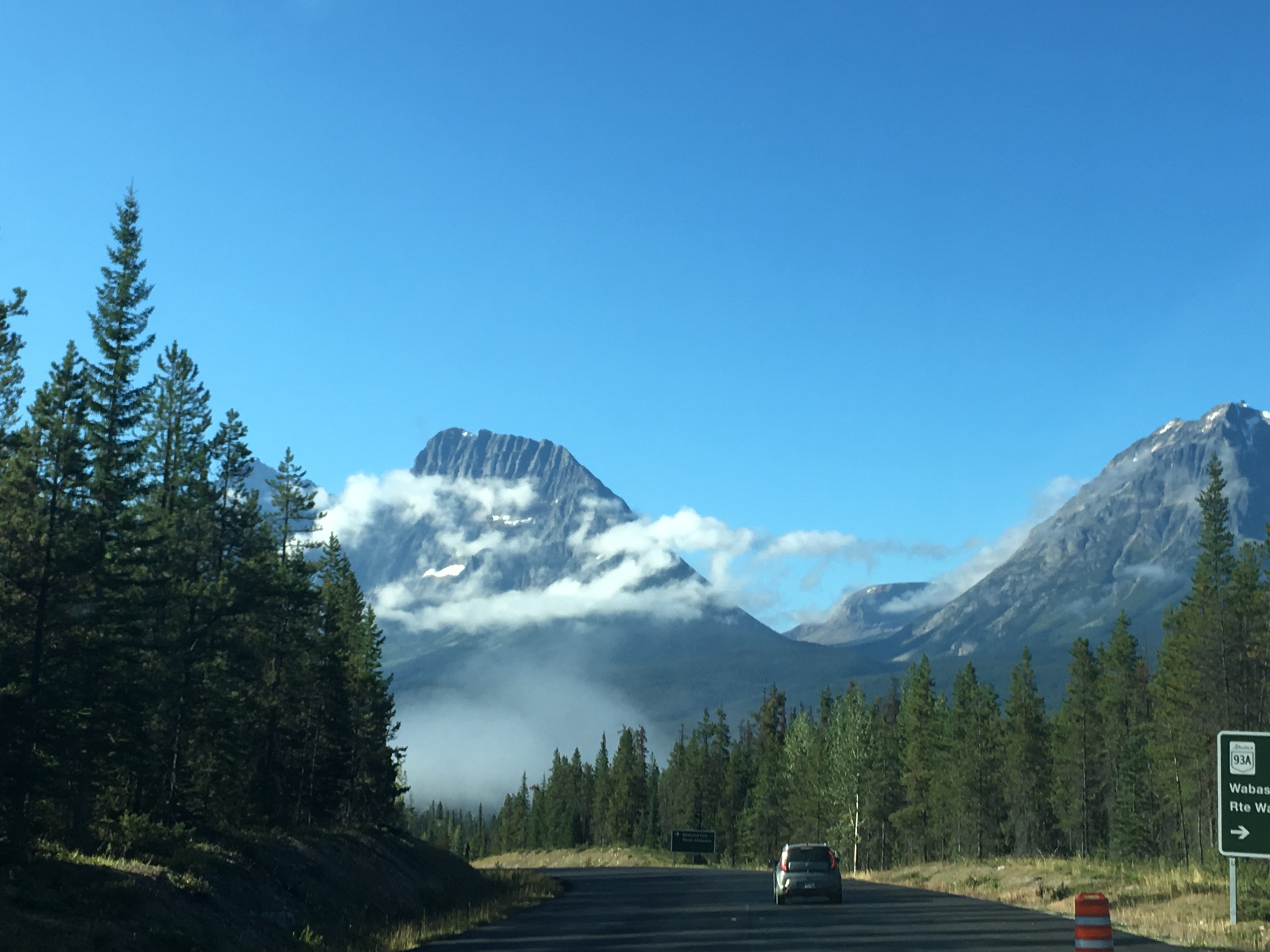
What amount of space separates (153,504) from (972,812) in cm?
Answer: 7737

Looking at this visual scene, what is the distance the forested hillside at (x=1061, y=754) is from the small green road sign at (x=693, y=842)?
1175 cm

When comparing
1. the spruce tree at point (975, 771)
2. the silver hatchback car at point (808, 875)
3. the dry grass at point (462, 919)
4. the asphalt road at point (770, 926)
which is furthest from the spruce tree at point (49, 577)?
the spruce tree at point (975, 771)

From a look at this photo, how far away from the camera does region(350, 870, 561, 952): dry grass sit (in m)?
25.8

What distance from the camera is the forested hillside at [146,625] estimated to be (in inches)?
1284

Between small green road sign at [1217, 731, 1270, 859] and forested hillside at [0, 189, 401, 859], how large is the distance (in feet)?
83.1

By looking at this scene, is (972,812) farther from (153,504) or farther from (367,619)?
(153,504)

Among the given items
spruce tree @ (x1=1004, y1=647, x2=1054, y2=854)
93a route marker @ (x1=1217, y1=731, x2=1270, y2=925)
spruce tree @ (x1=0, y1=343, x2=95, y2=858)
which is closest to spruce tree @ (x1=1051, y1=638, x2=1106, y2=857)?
spruce tree @ (x1=1004, y1=647, x2=1054, y2=854)

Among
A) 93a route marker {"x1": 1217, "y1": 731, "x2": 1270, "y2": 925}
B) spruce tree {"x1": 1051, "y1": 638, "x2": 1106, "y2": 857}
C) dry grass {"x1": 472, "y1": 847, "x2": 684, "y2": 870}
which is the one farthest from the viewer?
dry grass {"x1": 472, "y1": 847, "x2": 684, "y2": 870}

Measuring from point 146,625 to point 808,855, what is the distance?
25032 mm

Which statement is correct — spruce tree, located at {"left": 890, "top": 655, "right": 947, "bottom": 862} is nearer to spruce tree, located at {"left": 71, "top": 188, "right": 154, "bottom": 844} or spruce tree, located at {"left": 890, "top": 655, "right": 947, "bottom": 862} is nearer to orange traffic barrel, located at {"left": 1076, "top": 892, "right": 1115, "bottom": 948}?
spruce tree, located at {"left": 71, "top": 188, "right": 154, "bottom": 844}

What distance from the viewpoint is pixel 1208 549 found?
85000mm

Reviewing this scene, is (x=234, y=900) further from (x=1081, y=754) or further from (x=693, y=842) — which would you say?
(x=693, y=842)

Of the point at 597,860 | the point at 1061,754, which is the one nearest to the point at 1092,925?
the point at 1061,754

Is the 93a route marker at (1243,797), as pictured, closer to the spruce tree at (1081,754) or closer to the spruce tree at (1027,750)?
the spruce tree at (1081,754)
